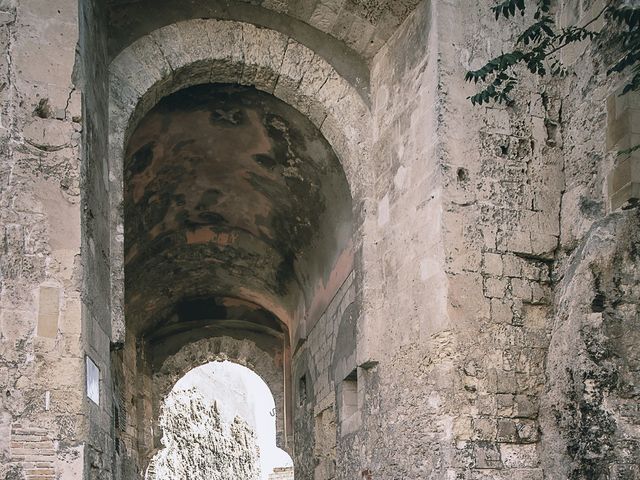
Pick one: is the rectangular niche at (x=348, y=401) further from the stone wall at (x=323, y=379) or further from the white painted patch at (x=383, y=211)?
the white painted patch at (x=383, y=211)

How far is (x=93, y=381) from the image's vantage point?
4.42 metres

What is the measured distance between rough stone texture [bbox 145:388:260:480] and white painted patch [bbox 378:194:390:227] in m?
15.0

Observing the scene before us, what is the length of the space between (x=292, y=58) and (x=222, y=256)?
4.03 m

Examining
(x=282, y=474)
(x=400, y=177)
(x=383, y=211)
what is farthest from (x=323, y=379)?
(x=282, y=474)

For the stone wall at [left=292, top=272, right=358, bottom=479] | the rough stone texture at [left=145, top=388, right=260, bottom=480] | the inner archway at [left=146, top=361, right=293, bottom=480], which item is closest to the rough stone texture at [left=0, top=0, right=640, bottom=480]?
the stone wall at [left=292, top=272, right=358, bottom=479]

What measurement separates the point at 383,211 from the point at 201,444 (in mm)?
17446

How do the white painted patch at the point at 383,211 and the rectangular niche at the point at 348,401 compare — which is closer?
the white painted patch at the point at 383,211

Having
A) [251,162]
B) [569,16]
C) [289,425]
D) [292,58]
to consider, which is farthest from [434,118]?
[289,425]

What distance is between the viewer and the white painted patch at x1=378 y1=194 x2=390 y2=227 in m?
5.52

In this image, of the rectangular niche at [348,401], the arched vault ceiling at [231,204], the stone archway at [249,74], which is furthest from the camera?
the arched vault ceiling at [231,204]

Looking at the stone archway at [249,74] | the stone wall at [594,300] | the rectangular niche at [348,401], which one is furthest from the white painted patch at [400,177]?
the rectangular niche at [348,401]

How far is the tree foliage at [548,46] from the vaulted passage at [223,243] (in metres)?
1.81

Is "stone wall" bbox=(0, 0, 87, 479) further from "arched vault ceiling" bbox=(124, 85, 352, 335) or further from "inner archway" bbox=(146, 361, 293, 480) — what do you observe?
"inner archway" bbox=(146, 361, 293, 480)

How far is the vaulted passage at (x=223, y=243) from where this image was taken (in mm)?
6703
